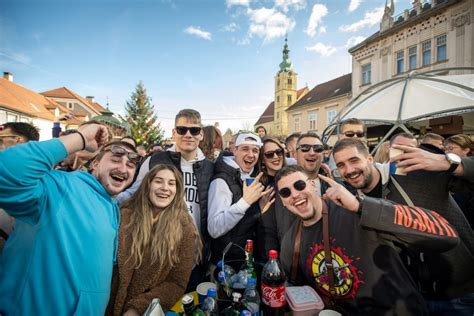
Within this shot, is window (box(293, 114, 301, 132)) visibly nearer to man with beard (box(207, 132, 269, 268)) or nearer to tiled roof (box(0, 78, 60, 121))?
man with beard (box(207, 132, 269, 268))

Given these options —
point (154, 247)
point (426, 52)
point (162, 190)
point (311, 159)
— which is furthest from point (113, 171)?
point (426, 52)

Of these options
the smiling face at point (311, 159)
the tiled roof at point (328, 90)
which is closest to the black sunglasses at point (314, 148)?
the smiling face at point (311, 159)

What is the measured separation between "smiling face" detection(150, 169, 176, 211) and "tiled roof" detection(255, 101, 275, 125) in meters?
63.3

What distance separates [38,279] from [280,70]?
62.2 metres

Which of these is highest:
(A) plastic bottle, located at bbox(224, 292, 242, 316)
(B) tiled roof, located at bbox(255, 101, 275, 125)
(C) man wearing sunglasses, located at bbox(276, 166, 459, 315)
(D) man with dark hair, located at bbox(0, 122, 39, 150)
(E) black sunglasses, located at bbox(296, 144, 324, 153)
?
(B) tiled roof, located at bbox(255, 101, 275, 125)

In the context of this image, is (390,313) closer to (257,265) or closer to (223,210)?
(257,265)

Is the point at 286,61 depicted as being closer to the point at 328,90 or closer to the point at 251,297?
the point at 328,90

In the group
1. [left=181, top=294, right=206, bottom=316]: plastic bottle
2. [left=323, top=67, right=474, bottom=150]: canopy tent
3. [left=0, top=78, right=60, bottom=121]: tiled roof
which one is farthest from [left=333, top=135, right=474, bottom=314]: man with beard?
[left=0, top=78, right=60, bottom=121]: tiled roof

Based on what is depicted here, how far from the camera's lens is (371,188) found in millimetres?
2406

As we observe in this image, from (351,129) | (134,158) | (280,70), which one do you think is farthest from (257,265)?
(280,70)

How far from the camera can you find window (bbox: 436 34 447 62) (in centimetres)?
1611

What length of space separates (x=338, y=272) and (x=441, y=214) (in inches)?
46.9

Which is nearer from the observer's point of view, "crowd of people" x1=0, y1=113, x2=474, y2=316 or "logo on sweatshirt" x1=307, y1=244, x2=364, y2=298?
"crowd of people" x1=0, y1=113, x2=474, y2=316

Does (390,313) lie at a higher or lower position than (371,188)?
lower
